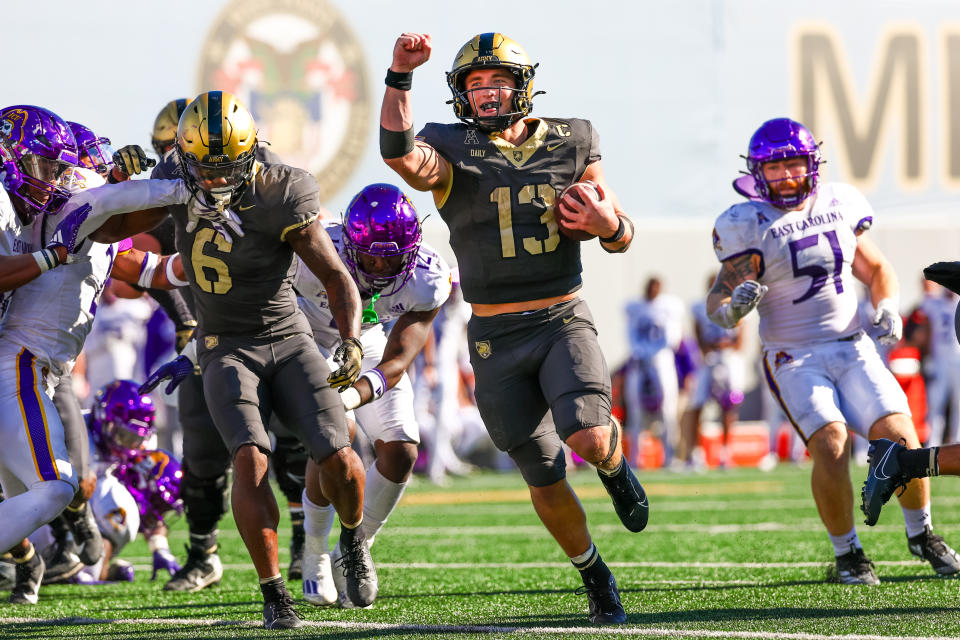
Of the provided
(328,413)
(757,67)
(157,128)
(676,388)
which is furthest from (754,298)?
(757,67)

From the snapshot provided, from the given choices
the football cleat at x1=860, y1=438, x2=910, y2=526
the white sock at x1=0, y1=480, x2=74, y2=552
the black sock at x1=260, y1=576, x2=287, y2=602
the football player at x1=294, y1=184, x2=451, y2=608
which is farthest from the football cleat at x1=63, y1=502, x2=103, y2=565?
the football cleat at x1=860, y1=438, x2=910, y2=526

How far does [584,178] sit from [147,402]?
2580 mm

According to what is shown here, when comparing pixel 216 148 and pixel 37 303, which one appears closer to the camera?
pixel 216 148

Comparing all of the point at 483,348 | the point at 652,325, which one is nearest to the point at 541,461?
the point at 483,348

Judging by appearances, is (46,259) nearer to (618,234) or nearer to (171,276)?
(171,276)

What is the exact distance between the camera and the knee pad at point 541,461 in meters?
4.34

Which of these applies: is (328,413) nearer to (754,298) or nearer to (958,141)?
(754,298)

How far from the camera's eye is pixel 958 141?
17469mm

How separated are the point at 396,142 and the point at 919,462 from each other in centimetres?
195

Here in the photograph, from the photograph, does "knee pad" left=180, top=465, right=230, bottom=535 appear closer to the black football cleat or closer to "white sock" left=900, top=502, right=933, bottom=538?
the black football cleat

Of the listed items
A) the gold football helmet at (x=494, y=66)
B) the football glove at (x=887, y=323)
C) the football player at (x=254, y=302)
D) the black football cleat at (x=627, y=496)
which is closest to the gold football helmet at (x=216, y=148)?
the football player at (x=254, y=302)

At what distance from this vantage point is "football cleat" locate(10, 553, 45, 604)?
525 centimetres

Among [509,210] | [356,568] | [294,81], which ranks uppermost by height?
[294,81]

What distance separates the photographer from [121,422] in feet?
A: 20.0
